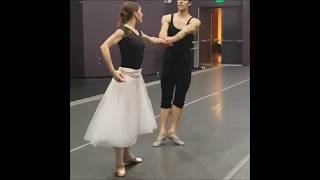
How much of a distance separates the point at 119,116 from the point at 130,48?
63 centimetres

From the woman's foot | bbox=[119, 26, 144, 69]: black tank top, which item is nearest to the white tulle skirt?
bbox=[119, 26, 144, 69]: black tank top

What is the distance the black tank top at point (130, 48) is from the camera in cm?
405

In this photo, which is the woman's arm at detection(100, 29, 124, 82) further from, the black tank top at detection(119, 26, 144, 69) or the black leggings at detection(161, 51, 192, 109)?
the black leggings at detection(161, 51, 192, 109)

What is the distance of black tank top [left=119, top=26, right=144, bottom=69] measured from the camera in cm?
405

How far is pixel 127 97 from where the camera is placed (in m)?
4.02

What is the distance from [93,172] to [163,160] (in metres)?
0.76

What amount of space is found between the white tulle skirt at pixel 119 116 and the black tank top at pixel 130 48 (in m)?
0.06

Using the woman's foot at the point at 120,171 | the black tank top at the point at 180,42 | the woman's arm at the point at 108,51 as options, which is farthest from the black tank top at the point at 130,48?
the woman's foot at the point at 120,171

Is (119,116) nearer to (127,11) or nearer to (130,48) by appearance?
(130,48)

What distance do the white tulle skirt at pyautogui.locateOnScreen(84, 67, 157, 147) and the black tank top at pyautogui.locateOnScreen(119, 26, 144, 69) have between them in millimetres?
65

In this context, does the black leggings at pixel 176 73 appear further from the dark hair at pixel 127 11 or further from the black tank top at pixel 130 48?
the dark hair at pixel 127 11

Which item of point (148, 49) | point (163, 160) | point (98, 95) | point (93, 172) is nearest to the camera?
point (93, 172)
